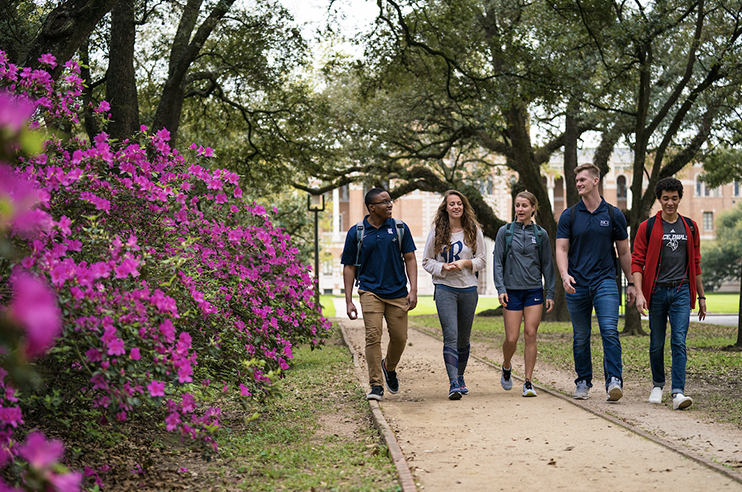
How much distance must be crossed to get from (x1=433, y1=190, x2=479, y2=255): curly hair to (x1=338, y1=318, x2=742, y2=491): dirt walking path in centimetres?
156

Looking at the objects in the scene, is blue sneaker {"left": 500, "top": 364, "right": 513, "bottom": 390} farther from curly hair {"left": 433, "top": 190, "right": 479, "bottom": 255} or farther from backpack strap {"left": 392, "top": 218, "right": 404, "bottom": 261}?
backpack strap {"left": 392, "top": 218, "right": 404, "bottom": 261}

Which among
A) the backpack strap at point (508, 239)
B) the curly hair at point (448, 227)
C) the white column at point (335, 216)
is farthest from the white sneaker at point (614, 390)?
the white column at point (335, 216)

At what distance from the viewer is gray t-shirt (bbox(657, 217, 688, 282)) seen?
736 cm

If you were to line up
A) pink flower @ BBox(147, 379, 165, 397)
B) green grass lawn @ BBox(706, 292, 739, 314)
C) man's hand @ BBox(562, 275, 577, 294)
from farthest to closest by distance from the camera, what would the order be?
1. green grass lawn @ BBox(706, 292, 739, 314)
2. man's hand @ BBox(562, 275, 577, 294)
3. pink flower @ BBox(147, 379, 165, 397)

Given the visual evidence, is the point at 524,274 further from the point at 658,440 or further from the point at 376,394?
the point at 658,440

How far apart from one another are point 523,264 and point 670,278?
1.40 m

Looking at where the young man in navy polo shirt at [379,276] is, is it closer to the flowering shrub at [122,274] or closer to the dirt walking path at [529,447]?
the dirt walking path at [529,447]

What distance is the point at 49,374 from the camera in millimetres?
4473

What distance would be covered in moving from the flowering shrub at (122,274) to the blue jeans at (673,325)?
11.8ft

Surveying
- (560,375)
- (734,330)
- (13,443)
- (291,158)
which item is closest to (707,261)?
(734,330)

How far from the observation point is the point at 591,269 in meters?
7.58

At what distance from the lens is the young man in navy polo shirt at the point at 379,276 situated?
761 centimetres

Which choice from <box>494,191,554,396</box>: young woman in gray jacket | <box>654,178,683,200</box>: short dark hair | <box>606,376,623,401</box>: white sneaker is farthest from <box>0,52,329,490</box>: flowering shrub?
<box>654,178,683,200</box>: short dark hair

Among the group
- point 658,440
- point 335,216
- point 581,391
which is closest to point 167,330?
point 658,440
